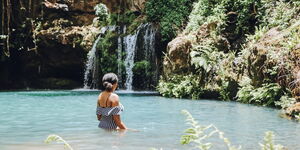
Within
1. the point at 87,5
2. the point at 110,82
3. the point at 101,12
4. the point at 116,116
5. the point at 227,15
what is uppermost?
the point at 87,5

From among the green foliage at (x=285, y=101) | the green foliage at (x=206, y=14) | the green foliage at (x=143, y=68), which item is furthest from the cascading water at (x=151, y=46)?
the green foliage at (x=285, y=101)

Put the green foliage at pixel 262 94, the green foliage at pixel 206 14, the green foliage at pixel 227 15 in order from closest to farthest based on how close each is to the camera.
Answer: the green foliage at pixel 262 94 < the green foliage at pixel 227 15 < the green foliage at pixel 206 14

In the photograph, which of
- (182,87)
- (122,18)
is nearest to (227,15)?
(182,87)

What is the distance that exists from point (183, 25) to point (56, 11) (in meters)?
8.07

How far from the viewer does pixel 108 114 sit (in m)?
6.91

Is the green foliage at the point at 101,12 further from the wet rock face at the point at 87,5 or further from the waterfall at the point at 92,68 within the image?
the wet rock face at the point at 87,5

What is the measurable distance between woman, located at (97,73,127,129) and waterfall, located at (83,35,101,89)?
1750 cm

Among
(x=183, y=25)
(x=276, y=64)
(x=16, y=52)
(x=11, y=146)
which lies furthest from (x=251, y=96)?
(x=16, y=52)

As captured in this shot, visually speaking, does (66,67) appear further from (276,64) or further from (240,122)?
(240,122)

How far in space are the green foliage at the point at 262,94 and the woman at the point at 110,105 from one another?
7.27m

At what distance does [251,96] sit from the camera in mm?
14633

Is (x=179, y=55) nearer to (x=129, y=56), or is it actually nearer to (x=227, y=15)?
(x=227, y=15)

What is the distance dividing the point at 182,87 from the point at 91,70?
8.59 m

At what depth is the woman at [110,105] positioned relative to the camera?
22.4ft
